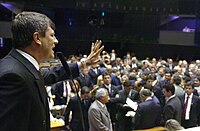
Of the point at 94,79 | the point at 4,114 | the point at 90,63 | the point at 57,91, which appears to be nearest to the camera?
the point at 4,114

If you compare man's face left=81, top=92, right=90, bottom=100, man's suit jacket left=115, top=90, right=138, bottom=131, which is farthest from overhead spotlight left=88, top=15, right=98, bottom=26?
man's face left=81, top=92, right=90, bottom=100

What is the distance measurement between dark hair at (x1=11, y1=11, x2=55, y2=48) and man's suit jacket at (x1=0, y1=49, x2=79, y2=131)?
0.20ft

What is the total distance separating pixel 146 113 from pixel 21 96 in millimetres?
4091

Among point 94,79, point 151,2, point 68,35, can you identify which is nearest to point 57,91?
point 94,79

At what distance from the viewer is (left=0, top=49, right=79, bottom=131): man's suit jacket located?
1.30 m

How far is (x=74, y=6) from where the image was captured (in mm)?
17219

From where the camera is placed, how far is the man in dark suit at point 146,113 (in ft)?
17.0

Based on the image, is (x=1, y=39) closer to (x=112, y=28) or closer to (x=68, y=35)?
(x=68, y=35)

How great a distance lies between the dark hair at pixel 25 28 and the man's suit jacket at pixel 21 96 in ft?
0.20

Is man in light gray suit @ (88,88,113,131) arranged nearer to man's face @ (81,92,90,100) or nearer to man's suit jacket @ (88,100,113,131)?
man's suit jacket @ (88,100,113,131)

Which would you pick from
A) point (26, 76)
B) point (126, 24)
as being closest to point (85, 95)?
point (26, 76)

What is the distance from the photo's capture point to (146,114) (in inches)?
205

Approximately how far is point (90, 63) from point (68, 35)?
1544 centimetres

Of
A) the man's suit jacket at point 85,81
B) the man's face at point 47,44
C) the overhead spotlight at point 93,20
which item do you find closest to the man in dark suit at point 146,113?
the man's suit jacket at point 85,81
